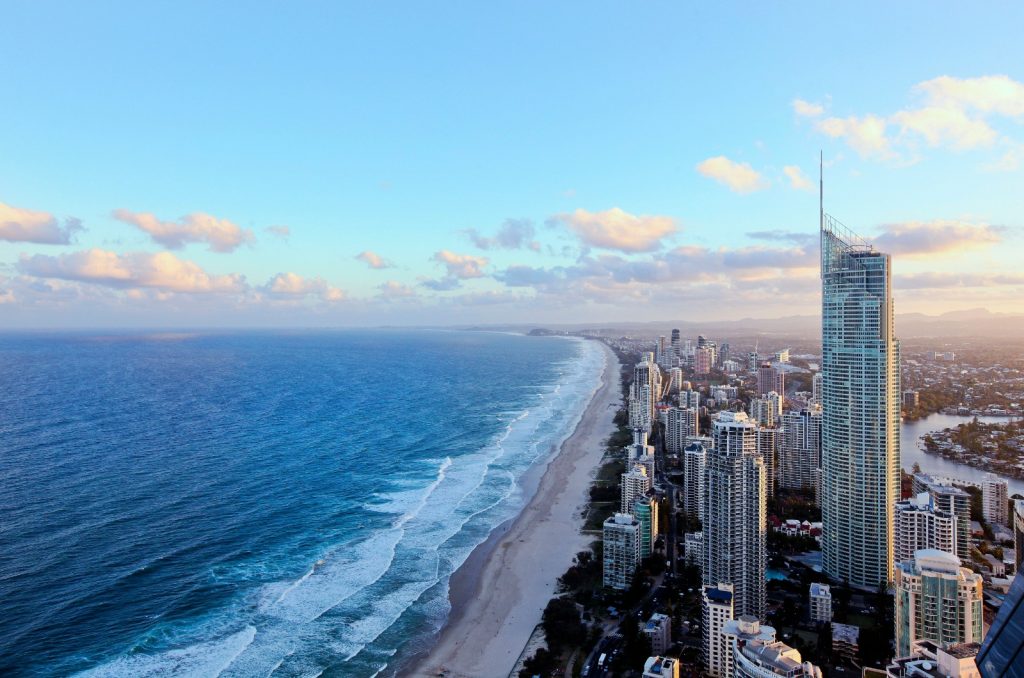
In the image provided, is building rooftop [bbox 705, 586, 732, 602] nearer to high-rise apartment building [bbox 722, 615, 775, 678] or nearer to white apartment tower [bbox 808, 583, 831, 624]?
high-rise apartment building [bbox 722, 615, 775, 678]

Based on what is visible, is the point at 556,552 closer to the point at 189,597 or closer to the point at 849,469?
the point at 849,469

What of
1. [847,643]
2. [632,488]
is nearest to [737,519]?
[847,643]

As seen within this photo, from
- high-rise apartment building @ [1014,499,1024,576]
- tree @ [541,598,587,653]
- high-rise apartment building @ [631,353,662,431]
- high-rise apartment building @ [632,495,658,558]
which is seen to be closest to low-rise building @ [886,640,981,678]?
tree @ [541,598,587,653]

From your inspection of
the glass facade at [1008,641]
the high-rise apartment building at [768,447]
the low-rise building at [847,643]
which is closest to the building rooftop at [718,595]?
the low-rise building at [847,643]

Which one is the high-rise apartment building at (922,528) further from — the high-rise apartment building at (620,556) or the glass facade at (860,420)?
the high-rise apartment building at (620,556)

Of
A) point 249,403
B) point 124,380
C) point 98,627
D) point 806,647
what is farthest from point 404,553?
point 124,380

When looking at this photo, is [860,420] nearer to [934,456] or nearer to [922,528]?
[922,528]
